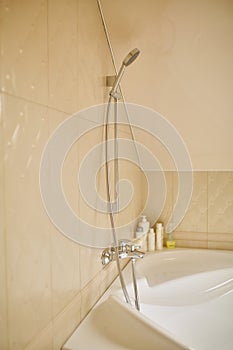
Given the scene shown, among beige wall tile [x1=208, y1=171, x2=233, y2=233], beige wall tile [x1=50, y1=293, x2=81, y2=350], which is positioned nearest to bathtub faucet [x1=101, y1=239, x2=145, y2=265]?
beige wall tile [x1=50, y1=293, x2=81, y2=350]

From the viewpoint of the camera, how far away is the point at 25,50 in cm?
74

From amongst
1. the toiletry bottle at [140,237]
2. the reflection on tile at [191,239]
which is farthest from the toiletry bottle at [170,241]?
the toiletry bottle at [140,237]

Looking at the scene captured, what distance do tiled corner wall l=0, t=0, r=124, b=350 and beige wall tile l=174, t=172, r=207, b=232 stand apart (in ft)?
4.03

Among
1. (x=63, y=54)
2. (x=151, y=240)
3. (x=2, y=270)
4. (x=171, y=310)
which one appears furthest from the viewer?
(x=151, y=240)

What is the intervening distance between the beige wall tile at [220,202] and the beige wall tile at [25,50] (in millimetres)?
1577

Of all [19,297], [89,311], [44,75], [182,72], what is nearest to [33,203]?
[19,297]

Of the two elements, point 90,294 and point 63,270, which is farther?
point 90,294

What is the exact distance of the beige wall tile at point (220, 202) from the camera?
2.09m

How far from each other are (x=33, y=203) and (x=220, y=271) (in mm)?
1451

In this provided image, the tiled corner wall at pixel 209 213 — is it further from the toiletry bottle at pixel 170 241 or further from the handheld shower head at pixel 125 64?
the handheld shower head at pixel 125 64

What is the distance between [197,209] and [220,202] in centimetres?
17

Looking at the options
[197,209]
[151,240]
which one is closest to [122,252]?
[151,240]

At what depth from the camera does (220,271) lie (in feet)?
6.00

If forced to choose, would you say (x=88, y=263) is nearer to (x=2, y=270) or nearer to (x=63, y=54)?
(x=2, y=270)
